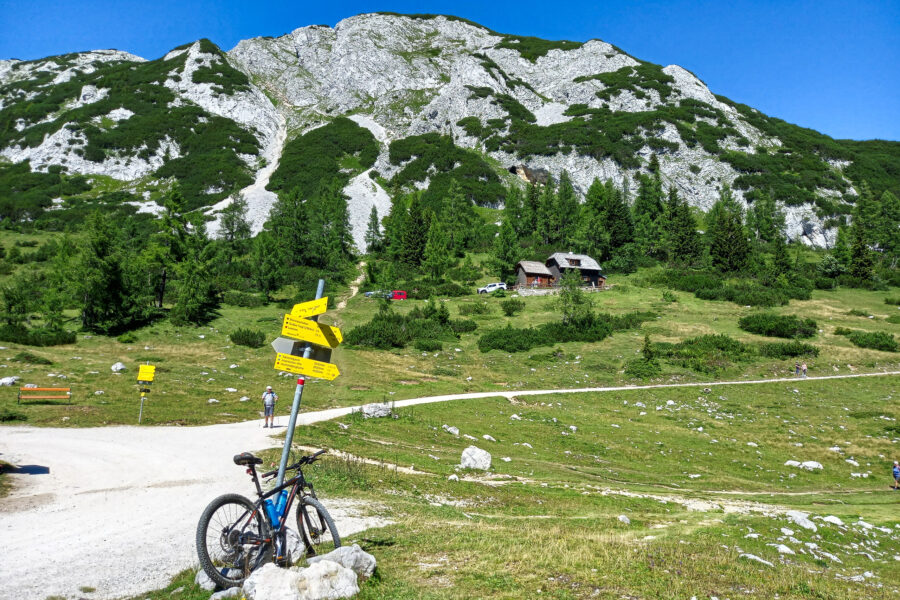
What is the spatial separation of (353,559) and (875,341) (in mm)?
61032

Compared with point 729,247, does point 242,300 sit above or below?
below

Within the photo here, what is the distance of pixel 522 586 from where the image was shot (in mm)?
6809

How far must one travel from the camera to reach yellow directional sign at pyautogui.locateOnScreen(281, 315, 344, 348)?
6.62m

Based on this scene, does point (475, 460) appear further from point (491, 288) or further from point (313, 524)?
point (491, 288)

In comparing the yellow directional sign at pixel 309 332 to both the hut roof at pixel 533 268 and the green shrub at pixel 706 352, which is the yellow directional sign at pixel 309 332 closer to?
the green shrub at pixel 706 352

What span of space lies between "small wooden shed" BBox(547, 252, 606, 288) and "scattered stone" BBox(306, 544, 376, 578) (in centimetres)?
7508

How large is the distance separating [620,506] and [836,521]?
5652 millimetres

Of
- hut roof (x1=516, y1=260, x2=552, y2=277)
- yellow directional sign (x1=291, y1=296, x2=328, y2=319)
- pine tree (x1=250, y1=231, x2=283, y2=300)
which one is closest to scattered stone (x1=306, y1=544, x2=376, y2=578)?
yellow directional sign (x1=291, y1=296, x2=328, y2=319)

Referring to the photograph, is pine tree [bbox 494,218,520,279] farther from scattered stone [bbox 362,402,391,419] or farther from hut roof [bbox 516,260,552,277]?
scattered stone [bbox 362,402,391,419]

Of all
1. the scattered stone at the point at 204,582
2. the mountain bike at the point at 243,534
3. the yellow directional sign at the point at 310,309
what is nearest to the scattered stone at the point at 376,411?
the scattered stone at the point at 204,582

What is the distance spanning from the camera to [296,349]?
22.0ft

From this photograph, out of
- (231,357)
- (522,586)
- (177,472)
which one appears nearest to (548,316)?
(231,357)

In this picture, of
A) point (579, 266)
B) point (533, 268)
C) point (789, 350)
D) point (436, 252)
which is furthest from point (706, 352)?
point (436, 252)

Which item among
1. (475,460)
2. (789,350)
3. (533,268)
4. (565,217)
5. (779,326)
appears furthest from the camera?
(565,217)
